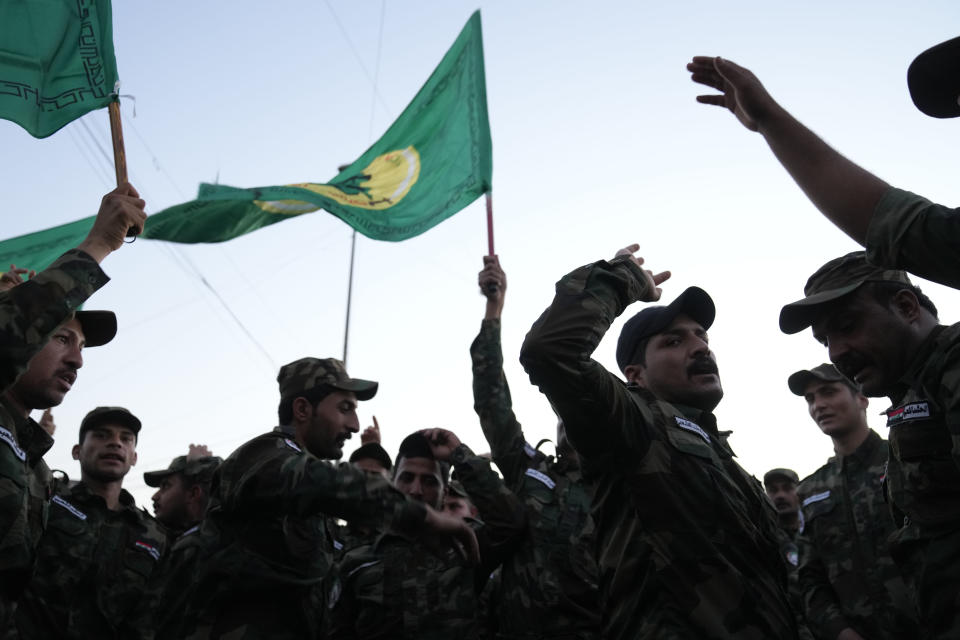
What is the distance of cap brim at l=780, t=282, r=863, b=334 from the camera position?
3.06 meters

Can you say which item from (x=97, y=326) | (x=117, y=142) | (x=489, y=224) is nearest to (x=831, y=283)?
(x=117, y=142)

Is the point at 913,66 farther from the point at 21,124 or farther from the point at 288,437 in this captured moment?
the point at 21,124

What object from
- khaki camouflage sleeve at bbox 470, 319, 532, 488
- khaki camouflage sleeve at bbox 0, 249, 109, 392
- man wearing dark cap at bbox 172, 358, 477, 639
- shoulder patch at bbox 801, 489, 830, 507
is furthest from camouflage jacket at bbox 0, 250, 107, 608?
shoulder patch at bbox 801, 489, 830, 507

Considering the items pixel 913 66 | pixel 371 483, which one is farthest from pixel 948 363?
pixel 371 483

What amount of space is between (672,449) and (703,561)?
1.52ft

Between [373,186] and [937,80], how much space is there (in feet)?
19.4

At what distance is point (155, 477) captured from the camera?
8.54m

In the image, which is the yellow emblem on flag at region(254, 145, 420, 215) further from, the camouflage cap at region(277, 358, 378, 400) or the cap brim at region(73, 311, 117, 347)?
the cap brim at region(73, 311, 117, 347)

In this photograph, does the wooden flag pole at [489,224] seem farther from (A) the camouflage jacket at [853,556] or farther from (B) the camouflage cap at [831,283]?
(B) the camouflage cap at [831,283]

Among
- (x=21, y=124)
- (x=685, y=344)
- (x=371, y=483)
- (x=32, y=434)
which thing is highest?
(x=21, y=124)

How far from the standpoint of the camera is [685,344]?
3.93m

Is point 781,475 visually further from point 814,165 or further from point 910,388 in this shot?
point 814,165

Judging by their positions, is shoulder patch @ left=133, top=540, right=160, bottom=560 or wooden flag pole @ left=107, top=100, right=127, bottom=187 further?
shoulder patch @ left=133, top=540, right=160, bottom=560

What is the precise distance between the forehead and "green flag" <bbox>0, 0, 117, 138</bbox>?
12.2 ft
